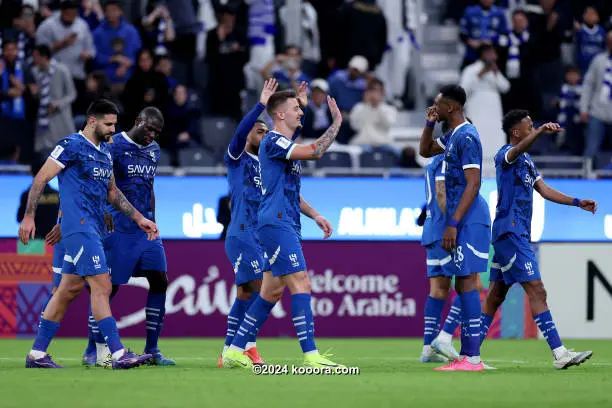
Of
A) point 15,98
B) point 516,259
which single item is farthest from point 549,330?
A: point 15,98

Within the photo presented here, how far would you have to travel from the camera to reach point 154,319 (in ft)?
41.7

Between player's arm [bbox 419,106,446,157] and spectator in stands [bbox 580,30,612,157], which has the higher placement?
player's arm [bbox 419,106,446,157]

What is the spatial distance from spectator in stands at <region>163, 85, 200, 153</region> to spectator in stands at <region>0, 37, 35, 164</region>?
2.26 meters

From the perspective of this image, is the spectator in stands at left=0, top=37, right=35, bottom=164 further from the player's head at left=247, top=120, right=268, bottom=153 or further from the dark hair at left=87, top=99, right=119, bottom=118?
the dark hair at left=87, top=99, right=119, bottom=118

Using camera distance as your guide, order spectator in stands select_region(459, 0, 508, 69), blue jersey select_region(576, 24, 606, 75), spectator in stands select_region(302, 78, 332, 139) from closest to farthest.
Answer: spectator in stands select_region(302, 78, 332, 139), spectator in stands select_region(459, 0, 508, 69), blue jersey select_region(576, 24, 606, 75)

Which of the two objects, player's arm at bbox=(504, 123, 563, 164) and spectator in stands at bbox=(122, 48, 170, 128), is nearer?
player's arm at bbox=(504, 123, 563, 164)

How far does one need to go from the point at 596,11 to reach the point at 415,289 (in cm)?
841

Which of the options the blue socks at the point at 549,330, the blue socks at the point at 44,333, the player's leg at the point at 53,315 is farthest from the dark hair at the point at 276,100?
the blue socks at the point at 549,330

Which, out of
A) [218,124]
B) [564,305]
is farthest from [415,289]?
[218,124]

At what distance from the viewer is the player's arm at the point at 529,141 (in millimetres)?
11414

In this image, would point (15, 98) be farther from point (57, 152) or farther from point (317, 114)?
point (57, 152)

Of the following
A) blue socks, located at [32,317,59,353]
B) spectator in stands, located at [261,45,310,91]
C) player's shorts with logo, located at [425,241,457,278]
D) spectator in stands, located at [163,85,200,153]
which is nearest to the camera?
blue socks, located at [32,317,59,353]

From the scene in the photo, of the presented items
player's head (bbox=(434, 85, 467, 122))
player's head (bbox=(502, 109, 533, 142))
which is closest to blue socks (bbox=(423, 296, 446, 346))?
player's head (bbox=(502, 109, 533, 142))

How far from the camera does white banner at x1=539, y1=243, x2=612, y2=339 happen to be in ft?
61.6
